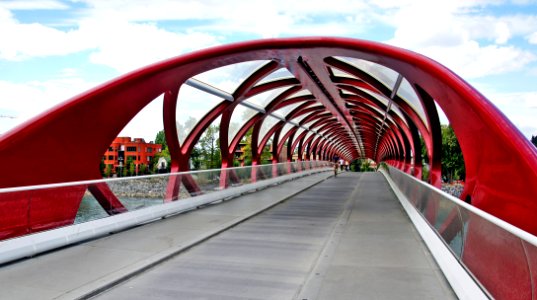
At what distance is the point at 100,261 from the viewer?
6.23 meters

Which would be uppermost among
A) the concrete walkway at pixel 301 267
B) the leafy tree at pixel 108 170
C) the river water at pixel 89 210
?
the river water at pixel 89 210

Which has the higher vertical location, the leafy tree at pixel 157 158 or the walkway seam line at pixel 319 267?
the leafy tree at pixel 157 158

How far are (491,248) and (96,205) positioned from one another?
261 inches

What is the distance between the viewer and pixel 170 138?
15680 mm

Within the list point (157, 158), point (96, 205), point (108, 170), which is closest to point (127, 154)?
point (108, 170)

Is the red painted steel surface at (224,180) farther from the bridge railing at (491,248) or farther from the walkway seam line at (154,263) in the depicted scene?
the walkway seam line at (154,263)

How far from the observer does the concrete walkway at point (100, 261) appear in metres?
5.01

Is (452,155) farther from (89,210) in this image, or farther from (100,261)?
(100,261)

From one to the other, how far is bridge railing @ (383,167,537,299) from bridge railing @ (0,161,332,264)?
6.04m

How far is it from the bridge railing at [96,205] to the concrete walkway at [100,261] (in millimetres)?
248

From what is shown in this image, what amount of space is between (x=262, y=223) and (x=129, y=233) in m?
3.03

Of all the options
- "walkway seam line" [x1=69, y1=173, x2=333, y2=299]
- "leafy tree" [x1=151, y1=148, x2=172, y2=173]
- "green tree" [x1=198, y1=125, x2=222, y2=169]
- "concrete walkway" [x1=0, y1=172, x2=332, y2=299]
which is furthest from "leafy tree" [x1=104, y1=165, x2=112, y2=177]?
"walkway seam line" [x1=69, y1=173, x2=333, y2=299]

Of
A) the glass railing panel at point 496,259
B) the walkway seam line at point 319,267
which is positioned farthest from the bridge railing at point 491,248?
the walkway seam line at point 319,267

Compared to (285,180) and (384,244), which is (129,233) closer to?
(384,244)
